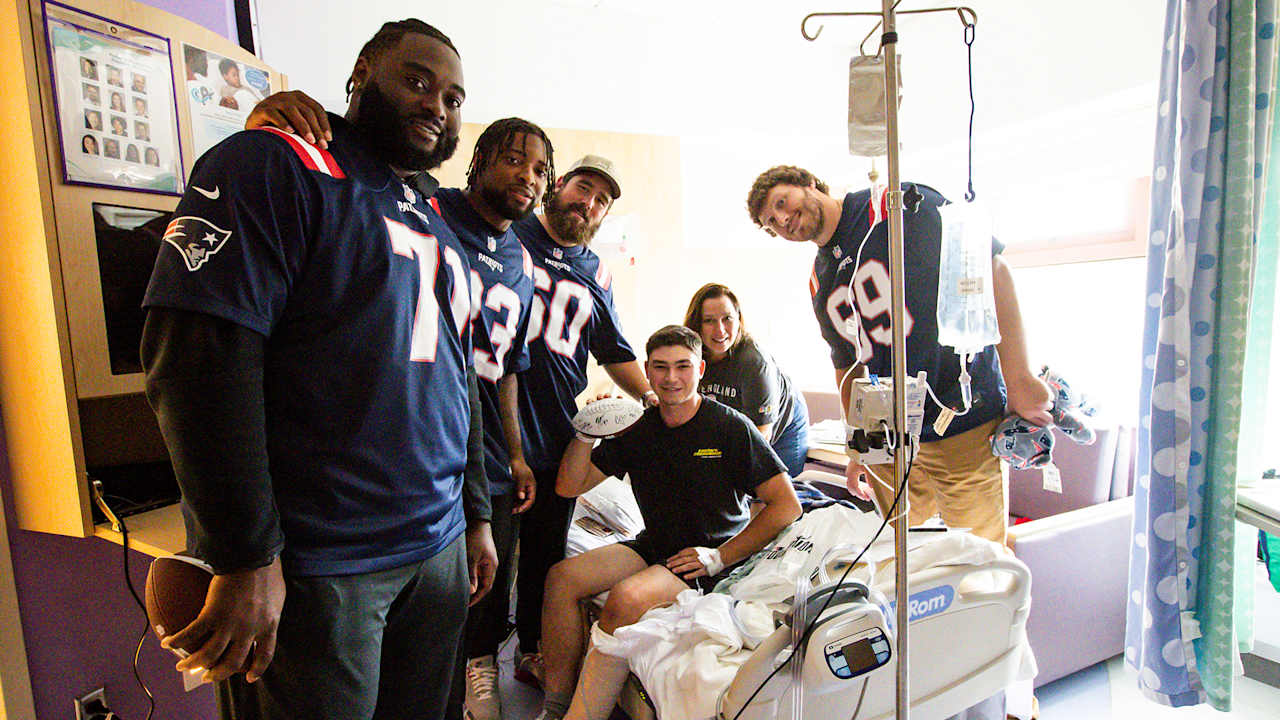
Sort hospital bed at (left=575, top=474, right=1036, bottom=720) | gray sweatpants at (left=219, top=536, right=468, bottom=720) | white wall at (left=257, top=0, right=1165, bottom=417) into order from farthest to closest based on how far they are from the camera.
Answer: white wall at (left=257, top=0, right=1165, bottom=417) < hospital bed at (left=575, top=474, right=1036, bottom=720) < gray sweatpants at (left=219, top=536, right=468, bottom=720)

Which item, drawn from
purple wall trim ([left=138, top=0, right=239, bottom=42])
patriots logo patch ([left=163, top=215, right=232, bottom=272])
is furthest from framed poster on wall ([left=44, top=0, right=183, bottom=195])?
patriots logo patch ([left=163, top=215, right=232, bottom=272])

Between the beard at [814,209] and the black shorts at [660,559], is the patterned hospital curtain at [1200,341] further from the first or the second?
the black shorts at [660,559]

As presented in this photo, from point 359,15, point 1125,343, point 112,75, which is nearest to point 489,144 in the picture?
point 112,75

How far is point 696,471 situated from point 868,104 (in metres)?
1.16

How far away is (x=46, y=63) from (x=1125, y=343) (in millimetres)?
4029

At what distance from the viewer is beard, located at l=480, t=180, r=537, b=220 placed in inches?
63.3

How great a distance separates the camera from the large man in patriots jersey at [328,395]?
77 cm

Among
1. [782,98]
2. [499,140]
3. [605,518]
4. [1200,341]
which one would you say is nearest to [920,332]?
[1200,341]

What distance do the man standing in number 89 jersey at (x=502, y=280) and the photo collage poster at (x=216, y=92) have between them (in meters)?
0.60

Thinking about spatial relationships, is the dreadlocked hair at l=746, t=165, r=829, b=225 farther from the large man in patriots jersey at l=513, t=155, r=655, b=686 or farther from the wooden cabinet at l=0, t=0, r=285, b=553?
the wooden cabinet at l=0, t=0, r=285, b=553

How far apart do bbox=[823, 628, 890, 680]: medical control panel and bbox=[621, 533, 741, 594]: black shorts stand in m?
0.73

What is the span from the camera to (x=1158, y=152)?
1.75 meters

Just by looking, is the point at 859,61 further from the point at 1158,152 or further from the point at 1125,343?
the point at 1125,343

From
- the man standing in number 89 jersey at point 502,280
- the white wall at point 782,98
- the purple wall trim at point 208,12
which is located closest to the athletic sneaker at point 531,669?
the man standing in number 89 jersey at point 502,280
